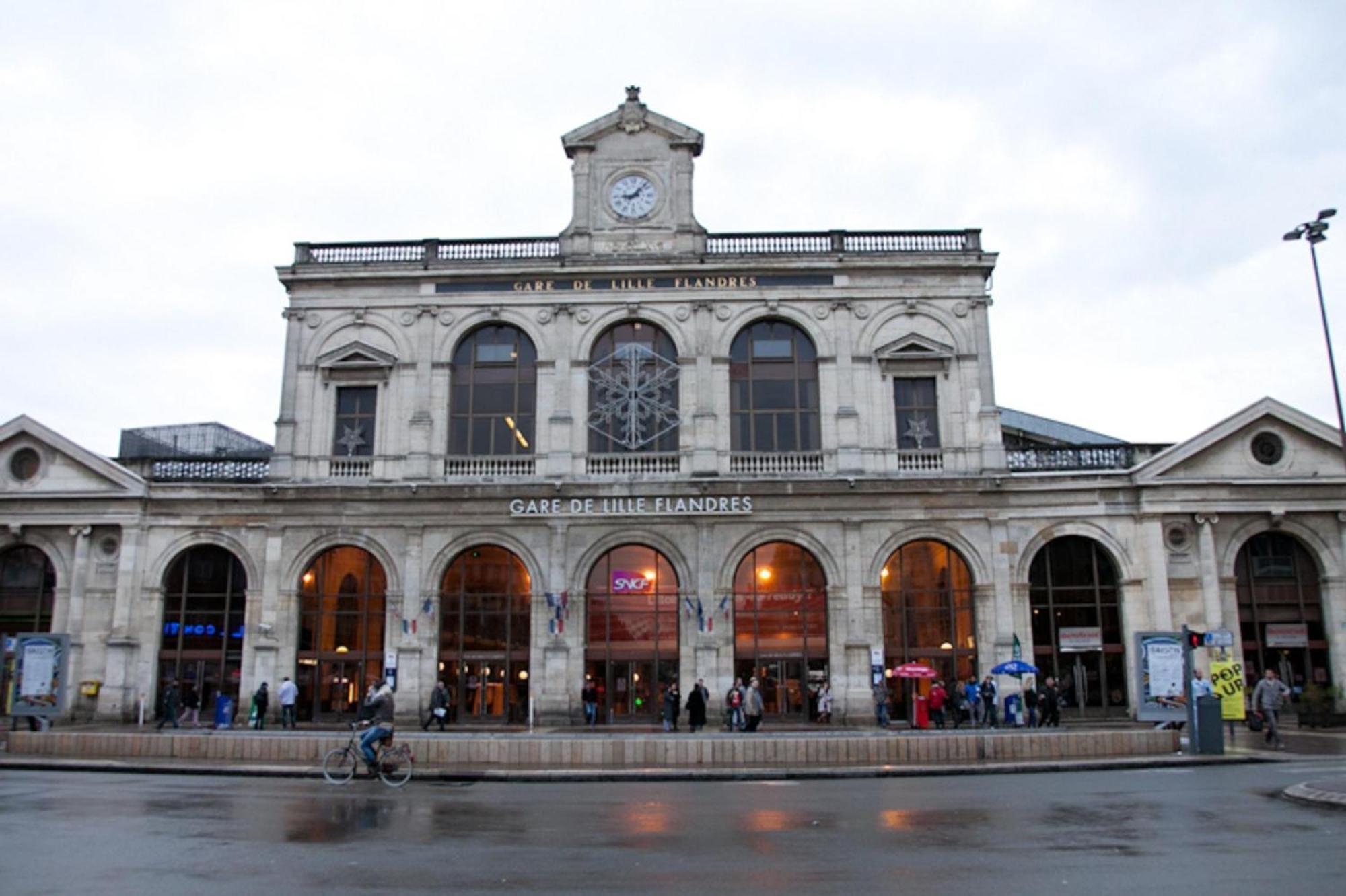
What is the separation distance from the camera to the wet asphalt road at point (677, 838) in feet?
33.4

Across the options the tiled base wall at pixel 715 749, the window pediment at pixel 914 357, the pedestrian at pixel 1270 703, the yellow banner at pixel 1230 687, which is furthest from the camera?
the window pediment at pixel 914 357

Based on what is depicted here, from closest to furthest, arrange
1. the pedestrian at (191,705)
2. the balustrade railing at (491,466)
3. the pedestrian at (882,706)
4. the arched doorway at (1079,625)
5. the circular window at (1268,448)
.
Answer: the pedestrian at (882,706), the pedestrian at (191,705), the arched doorway at (1079,625), the circular window at (1268,448), the balustrade railing at (491,466)

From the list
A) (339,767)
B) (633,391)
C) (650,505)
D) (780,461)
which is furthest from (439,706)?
(339,767)

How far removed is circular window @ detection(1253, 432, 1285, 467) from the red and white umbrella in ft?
41.5

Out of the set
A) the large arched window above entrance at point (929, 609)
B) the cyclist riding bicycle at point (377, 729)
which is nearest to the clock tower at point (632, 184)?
the large arched window above entrance at point (929, 609)

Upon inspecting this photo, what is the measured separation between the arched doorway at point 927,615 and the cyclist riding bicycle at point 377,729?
62.8 feet

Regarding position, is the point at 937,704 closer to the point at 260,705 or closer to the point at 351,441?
the point at 260,705

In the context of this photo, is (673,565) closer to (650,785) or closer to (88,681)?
(650,785)

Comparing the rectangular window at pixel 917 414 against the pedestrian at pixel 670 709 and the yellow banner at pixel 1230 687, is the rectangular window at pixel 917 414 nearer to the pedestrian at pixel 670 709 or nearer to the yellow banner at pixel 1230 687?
the yellow banner at pixel 1230 687

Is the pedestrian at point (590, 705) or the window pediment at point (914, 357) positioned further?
the window pediment at point (914, 357)

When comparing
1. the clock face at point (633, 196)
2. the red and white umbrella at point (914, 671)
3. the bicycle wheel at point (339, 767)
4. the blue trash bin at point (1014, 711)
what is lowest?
the bicycle wheel at point (339, 767)

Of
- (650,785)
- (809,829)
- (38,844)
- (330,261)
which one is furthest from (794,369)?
(38,844)

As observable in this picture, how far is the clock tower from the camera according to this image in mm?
37625

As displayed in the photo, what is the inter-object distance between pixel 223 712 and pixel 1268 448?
3320 centimetres
